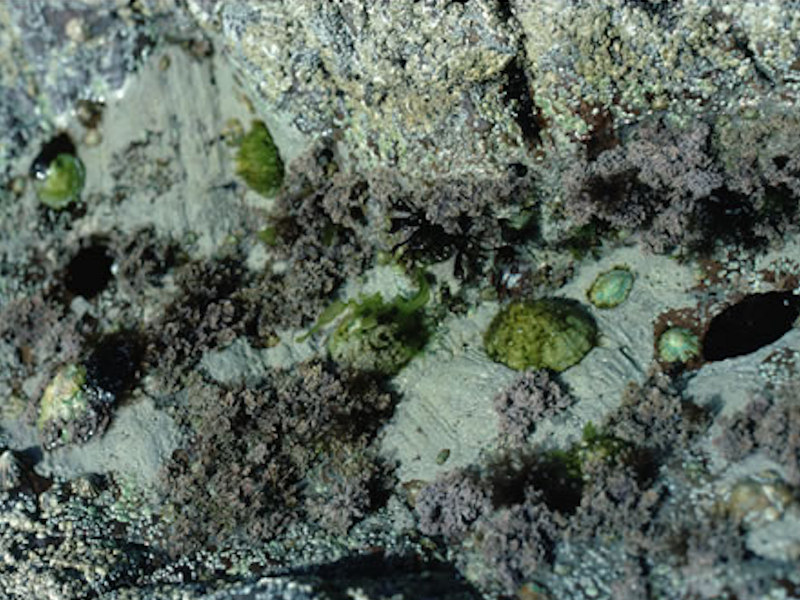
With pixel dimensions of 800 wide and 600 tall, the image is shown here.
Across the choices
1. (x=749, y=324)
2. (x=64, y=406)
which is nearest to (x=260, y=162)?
(x=64, y=406)

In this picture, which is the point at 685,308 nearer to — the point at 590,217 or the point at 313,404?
the point at 590,217

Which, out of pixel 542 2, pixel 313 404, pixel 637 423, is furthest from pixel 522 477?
pixel 542 2

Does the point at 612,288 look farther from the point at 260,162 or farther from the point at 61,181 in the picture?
the point at 61,181

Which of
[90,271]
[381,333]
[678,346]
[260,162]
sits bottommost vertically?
[678,346]

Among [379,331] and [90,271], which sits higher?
[90,271]

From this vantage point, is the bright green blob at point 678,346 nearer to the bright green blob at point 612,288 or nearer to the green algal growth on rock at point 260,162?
the bright green blob at point 612,288

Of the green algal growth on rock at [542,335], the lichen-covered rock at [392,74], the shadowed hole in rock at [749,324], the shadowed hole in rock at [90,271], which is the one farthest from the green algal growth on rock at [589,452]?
the shadowed hole in rock at [90,271]

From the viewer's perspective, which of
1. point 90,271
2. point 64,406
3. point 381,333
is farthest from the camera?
point 90,271
